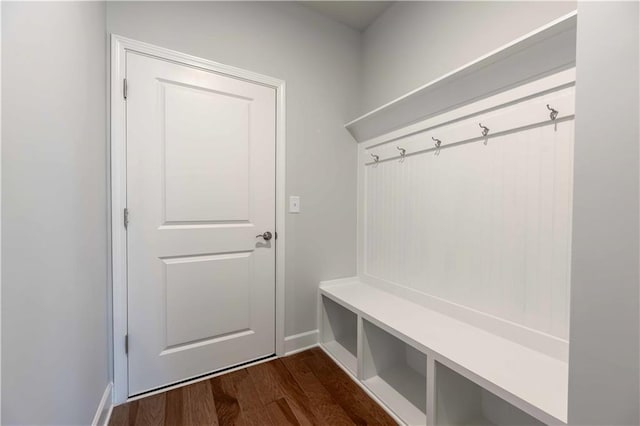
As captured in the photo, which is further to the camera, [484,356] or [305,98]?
[305,98]

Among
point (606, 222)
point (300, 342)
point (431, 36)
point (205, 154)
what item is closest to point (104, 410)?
point (300, 342)

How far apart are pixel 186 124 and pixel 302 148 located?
31.2 inches

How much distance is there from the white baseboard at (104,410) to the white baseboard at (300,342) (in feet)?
3.32

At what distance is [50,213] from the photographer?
0.79 metres

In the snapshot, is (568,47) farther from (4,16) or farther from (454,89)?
(4,16)

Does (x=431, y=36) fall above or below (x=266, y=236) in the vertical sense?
above

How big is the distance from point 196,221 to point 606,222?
1.77 metres

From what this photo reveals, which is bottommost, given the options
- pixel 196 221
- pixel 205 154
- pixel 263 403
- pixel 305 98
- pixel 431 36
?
pixel 263 403

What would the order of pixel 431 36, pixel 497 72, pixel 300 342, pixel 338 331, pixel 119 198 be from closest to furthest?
pixel 497 72 → pixel 119 198 → pixel 431 36 → pixel 300 342 → pixel 338 331

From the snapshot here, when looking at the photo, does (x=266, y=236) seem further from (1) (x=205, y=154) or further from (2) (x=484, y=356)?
(2) (x=484, y=356)

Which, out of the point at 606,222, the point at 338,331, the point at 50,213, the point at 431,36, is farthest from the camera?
the point at 338,331

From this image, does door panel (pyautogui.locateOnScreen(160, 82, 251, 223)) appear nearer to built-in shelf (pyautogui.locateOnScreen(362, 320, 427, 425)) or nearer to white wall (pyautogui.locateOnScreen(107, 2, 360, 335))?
white wall (pyautogui.locateOnScreen(107, 2, 360, 335))

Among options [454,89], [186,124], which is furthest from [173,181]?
[454,89]

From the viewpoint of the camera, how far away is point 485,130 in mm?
1294
